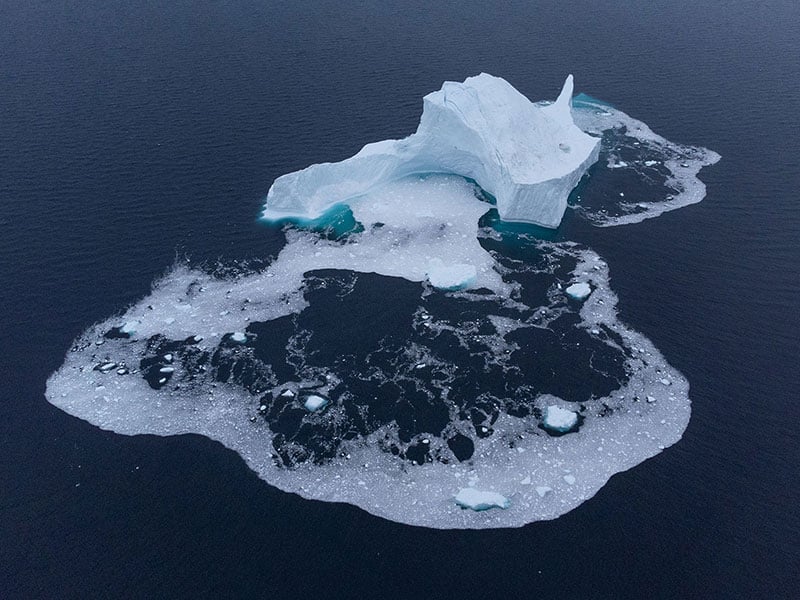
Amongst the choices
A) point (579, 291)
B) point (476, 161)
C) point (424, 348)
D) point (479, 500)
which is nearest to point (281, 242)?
point (424, 348)

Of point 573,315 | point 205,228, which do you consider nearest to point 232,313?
point 205,228

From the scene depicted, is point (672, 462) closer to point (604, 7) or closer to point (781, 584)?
point (781, 584)

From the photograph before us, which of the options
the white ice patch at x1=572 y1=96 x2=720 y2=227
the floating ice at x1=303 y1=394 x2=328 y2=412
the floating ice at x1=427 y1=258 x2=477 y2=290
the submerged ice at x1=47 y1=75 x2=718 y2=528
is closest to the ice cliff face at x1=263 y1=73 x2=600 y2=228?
the submerged ice at x1=47 y1=75 x2=718 y2=528

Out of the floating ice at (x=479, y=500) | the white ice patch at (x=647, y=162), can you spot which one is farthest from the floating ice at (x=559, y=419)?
the white ice patch at (x=647, y=162)

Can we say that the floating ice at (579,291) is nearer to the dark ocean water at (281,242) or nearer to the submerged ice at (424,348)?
the submerged ice at (424,348)

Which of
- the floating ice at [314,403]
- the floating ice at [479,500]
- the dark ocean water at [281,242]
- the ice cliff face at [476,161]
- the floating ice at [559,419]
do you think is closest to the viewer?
the dark ocean water at [281,242]
